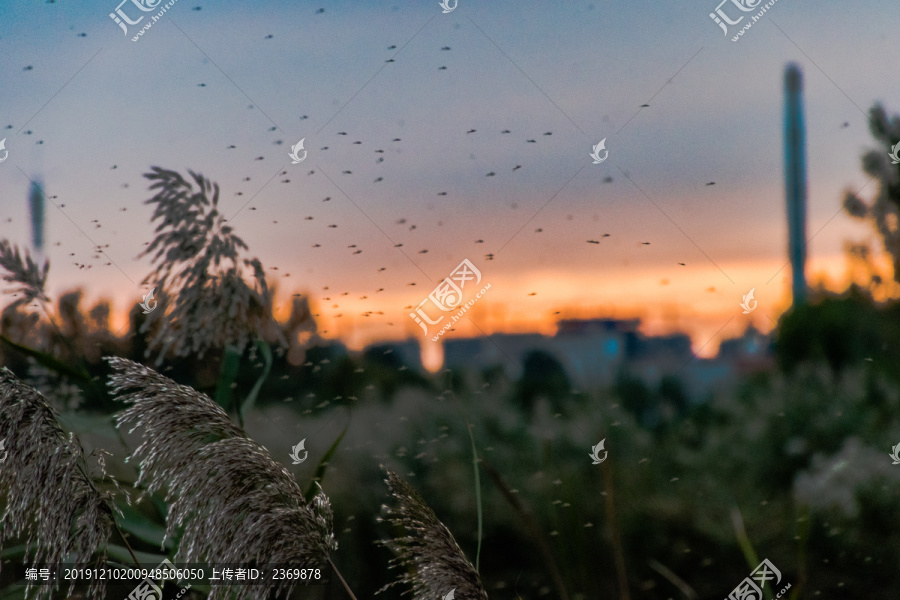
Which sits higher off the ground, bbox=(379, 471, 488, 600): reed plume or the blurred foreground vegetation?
the blurred foreground vegetation

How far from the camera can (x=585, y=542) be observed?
170 cm

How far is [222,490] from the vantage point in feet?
→ 3.98

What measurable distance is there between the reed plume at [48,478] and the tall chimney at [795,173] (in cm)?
177

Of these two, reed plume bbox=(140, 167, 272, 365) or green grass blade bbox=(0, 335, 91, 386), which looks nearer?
green grass blade bbox=(0, 335, 91, 386)

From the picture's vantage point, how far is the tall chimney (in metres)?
1.73

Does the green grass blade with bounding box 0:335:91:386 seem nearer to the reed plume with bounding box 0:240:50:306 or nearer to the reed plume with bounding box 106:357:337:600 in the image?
the reed plume with bounding box 0:240:50:306

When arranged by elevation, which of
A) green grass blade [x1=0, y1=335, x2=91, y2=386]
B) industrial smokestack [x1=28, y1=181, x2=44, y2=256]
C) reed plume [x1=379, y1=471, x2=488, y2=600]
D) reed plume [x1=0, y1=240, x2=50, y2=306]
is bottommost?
reed plume [x1=379, y1=471, x2=488, y2=600]

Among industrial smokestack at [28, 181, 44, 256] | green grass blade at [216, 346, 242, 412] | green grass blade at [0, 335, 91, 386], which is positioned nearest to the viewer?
green grass blade at [0, 335, 91, 386]

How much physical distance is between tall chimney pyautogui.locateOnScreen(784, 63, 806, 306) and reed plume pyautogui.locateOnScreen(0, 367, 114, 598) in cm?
177

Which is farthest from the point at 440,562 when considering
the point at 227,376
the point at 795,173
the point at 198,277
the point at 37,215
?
the point at 37,215

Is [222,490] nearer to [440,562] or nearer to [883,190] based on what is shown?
[440,562]

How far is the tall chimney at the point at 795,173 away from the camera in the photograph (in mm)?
1733

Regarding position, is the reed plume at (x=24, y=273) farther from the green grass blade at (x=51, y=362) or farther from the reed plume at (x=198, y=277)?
the reed plume at (x=198, y=277)

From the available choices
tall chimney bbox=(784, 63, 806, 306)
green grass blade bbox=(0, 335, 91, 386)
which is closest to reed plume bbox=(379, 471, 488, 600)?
green grass blade bbox=(0, 335, 91, 386)
